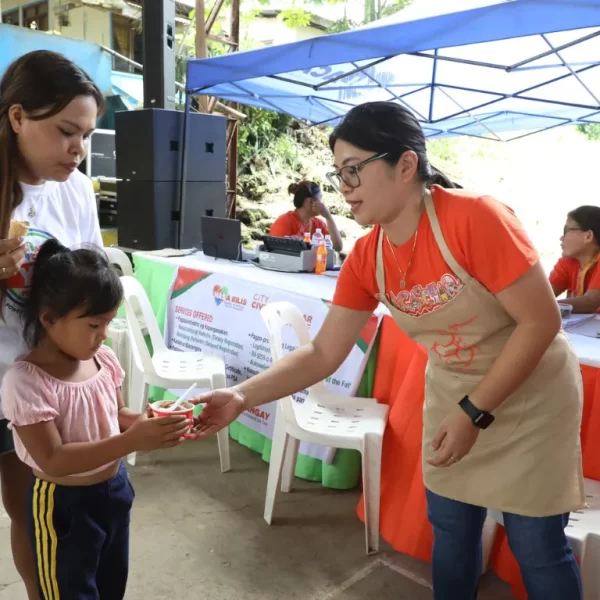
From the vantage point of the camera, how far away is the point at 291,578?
84.6 inches

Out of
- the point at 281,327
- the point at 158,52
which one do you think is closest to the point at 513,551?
the point at 281,327

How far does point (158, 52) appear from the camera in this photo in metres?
5.13

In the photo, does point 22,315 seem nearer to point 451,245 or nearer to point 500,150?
point 451,245

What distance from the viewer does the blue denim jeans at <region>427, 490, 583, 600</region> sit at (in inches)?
51.4

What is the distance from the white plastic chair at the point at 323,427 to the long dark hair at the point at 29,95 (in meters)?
1.29

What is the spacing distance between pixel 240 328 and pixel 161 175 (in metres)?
2.27

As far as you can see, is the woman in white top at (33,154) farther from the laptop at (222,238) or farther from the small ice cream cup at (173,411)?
the laptop at (222,238)

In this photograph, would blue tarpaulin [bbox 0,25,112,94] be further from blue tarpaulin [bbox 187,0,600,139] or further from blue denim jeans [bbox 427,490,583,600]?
blue denim jeans [bbox 427,490,583,600]

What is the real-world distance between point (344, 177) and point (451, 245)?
0.29m

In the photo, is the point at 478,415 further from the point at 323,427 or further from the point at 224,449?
the point at 224,449

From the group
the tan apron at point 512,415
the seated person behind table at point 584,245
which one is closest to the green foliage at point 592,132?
the seated person behind table at point 584,245

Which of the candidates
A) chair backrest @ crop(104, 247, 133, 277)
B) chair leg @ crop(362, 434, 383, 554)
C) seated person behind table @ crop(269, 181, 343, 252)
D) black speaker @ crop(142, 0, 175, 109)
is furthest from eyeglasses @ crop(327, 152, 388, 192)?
black speaker @ crop(142, 0, 175, 109)

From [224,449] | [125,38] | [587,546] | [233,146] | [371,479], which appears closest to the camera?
[587,546]

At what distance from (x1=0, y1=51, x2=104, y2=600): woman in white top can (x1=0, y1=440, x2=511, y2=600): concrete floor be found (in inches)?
40.4
